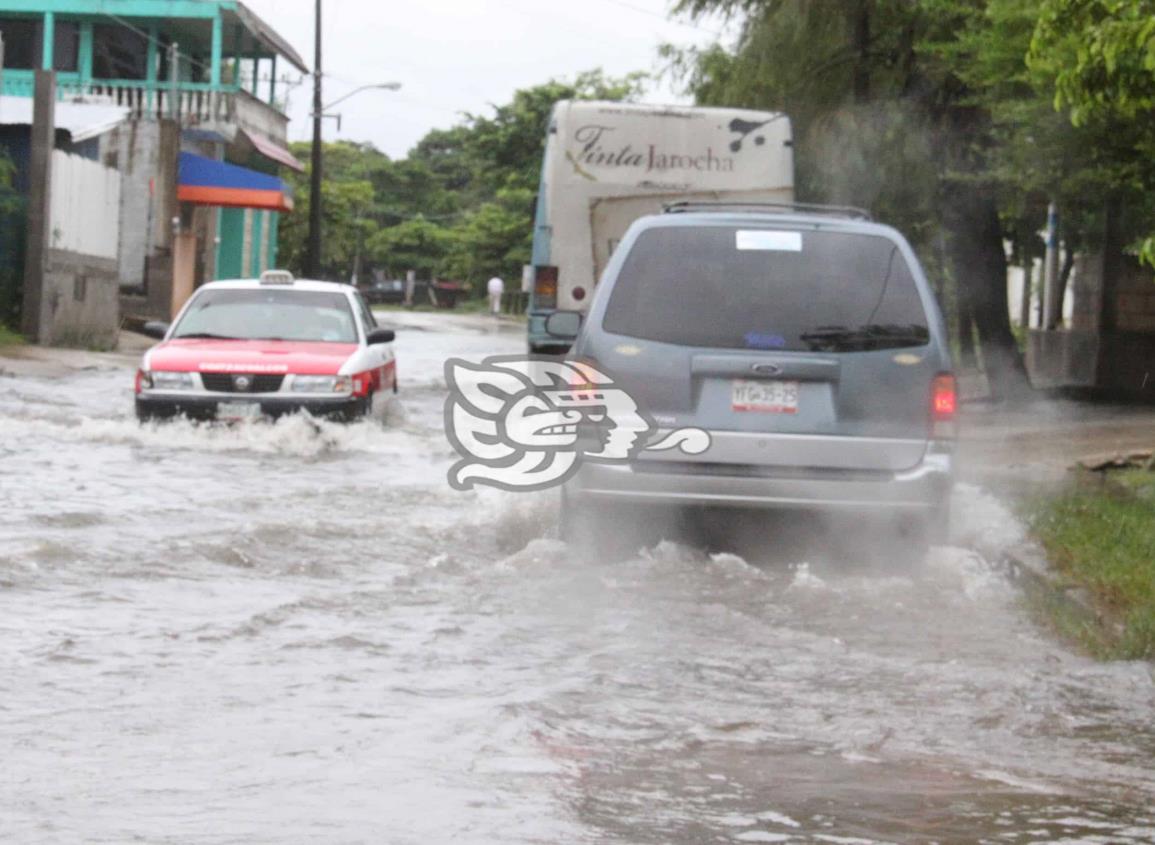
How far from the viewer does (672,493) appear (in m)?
8.55

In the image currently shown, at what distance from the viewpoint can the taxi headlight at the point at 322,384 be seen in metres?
15.0

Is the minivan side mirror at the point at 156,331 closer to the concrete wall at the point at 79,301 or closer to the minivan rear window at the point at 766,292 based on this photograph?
the minivan rear window at the point at 766,292

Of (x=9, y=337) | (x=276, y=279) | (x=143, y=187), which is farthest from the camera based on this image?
(x=143, y=187)

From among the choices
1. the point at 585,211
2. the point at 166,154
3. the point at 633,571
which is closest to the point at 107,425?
the point at 585,211

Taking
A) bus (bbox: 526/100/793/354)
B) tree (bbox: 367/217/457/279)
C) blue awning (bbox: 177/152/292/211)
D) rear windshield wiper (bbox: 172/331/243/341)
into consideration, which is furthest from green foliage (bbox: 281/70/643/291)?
rear windshield wiper (bbox: 172/331/243/341)

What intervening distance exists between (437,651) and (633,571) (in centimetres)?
179

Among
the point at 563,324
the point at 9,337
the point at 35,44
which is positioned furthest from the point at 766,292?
the point at 35,44

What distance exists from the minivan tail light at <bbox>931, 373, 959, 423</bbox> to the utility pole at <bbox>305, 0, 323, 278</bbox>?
124ft

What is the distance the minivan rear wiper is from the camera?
8.62 m

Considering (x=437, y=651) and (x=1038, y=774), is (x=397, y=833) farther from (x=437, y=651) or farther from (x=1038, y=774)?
(x=437, y=651)

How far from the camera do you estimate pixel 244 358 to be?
15.1 m

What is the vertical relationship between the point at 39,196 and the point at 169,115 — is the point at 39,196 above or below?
below

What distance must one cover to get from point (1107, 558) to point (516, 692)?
3.80 metres

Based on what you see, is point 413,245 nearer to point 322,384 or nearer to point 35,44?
point 35,44
